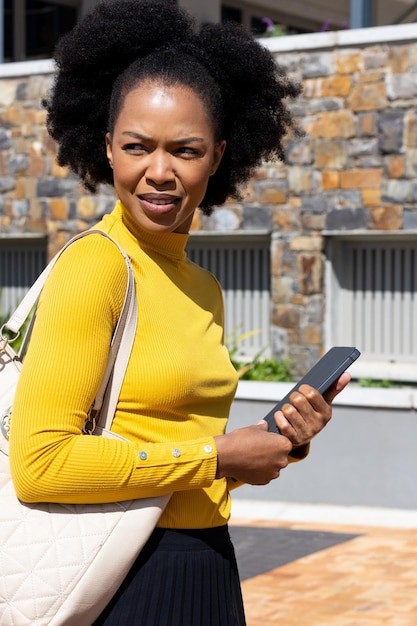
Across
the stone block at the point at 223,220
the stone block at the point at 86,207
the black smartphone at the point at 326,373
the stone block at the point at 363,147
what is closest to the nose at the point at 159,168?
the black smartphone at the point at 326,373

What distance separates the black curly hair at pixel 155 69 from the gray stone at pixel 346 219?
654cm

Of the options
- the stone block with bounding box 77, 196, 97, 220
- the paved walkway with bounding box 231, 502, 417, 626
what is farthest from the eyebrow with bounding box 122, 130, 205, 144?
the stone block with bounding box 77, 196, 97, 220

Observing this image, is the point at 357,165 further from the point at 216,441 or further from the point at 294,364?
the point at 216,441

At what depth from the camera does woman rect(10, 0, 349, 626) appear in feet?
6.40

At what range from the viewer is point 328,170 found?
31.2 ft

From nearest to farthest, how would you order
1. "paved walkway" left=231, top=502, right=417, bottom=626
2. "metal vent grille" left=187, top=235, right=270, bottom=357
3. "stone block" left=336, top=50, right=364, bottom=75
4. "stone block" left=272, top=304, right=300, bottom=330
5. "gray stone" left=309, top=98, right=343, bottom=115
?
"paved walkway" left=231, top=502, right=417, bottom=626 → "stone block" left=336, top=50, right=364, bottom=75 → "gray stone" left=309, top=98, right=343, bottom=115 → "stone block" left=272, top=304, right=300, bottom=330 → "metal vent grille" left=187, top=235, right=270, bottom=357

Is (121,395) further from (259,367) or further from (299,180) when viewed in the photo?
(299,180)

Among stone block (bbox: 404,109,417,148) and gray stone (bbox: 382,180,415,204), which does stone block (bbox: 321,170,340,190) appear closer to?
gray stone (bbox: 382,180,415,204)

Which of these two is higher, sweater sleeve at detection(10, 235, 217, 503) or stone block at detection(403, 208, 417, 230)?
stone block at detection(403, 208, 417, 230)

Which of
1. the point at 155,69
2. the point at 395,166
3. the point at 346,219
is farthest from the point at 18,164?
the point at 155,69

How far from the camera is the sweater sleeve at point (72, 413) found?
6.35 ft

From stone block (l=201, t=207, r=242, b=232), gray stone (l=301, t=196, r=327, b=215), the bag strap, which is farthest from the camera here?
stone block (l=201, t=207, r=242, b=232)

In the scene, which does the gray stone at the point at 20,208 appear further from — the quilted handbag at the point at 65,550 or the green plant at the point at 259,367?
the quilted handbag at the point at 65,550

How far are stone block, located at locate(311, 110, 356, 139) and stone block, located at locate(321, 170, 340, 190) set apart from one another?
0.31 meters
